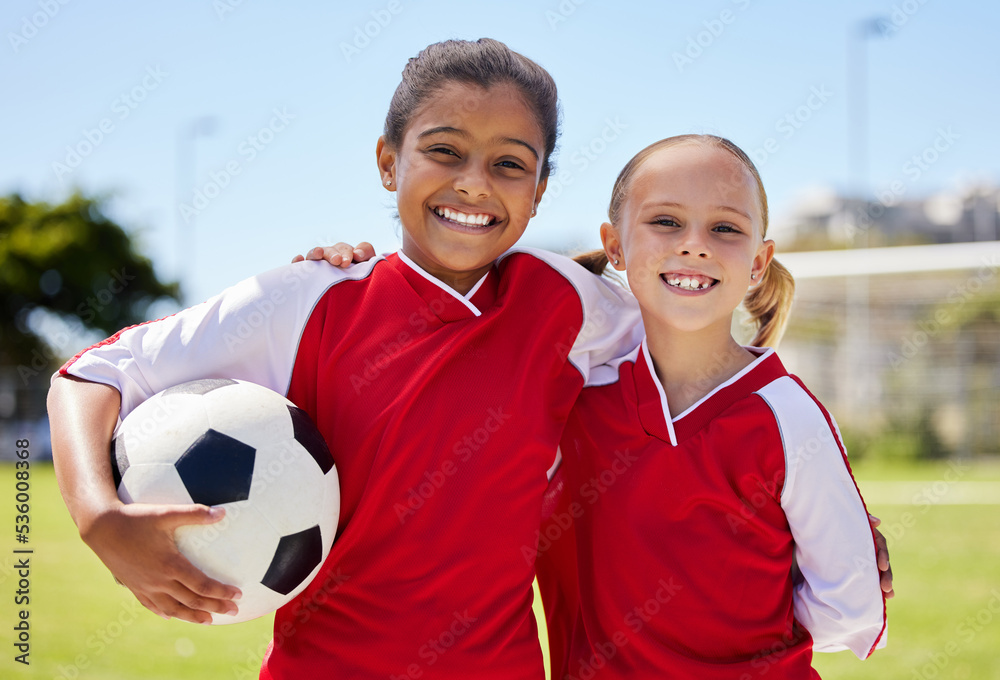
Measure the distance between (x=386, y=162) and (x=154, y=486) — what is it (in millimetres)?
1118

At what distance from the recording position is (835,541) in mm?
1860

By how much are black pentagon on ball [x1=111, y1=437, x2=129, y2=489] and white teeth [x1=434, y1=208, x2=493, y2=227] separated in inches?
36.8

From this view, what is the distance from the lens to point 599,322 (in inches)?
89.0

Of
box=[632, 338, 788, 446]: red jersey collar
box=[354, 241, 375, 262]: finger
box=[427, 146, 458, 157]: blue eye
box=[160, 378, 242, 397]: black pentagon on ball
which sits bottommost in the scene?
box=[632, 338, 788, 446]: red jersey collar

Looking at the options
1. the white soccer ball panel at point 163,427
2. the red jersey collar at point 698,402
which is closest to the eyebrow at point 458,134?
the red jersey collar at point 698,402

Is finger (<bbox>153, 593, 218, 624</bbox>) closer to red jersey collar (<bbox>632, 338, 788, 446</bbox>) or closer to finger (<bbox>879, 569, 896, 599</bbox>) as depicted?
red jersey collar (<bbox>632, 338, 788, 446</bbox>)

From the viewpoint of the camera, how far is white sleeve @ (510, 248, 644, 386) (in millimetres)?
2197

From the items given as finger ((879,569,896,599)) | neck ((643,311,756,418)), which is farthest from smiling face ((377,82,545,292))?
finger ((879,569,896,599))

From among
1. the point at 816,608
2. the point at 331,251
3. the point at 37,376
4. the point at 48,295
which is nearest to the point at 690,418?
the point at 816,608

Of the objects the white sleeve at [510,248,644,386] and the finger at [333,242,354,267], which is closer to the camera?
the finger at [333,242,354,267]

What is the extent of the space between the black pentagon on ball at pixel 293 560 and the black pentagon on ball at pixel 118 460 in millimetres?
365

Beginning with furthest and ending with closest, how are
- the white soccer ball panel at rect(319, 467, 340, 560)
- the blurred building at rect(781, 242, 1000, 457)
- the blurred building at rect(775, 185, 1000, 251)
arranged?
the blurred building at rect(775, 185, 1000, 251) → the blurred building at rect(781, 242, 1000, 457) → the white soccer ball panel at rect(319, 467, 340, 560)

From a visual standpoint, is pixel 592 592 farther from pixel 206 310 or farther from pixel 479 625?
pixel 206 310

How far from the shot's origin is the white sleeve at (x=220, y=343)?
5.97 feet
